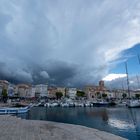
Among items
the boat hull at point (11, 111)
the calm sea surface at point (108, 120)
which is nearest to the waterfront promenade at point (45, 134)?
the calm sea surface at point (108, 120)

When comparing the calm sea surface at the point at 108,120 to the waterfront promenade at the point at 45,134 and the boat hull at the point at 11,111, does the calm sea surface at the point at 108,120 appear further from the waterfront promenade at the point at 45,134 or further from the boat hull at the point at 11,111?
the waterfront promenade at the point at 45,134

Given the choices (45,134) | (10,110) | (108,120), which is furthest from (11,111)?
(45,134)

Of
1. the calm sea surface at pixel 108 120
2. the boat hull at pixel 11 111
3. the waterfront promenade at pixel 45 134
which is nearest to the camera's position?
the waterfront promenade at pixel 45 134

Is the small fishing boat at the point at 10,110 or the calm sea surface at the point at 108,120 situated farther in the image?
the small fishing boat at the point at 10,110

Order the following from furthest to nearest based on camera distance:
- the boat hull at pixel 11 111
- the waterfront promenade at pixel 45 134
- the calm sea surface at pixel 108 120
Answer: the boat hull at pixel 11 111 < the calm sea surface at pixel 108 120 < the waterfront promenade at pixel 45 134

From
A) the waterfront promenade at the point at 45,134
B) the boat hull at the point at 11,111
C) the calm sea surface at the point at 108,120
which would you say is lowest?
the calm sea surface at the point at 108,120

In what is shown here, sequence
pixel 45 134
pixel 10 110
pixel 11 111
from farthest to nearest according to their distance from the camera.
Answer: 1. pixel 11 111
2. pixel 10 110
3. pixel 45 134

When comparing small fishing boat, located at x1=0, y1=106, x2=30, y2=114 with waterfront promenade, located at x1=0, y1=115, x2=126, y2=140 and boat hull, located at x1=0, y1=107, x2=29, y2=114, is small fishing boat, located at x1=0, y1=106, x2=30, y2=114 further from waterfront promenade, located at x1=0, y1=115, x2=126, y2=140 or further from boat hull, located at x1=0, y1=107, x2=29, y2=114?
waterfront promenade, located at x1=0, y1=115, x2=126, y2=140

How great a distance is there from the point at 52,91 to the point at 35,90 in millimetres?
16856

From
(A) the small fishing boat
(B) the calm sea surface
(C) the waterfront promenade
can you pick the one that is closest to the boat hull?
(A) the small fishing boat

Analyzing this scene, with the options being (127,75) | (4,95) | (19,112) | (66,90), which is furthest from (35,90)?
(19,112)

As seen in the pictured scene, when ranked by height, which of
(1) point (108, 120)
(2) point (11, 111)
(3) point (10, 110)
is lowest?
(1) point (108, 120)

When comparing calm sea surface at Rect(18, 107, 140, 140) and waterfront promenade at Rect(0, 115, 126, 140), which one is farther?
calm sea surface at Rect(18, 107, 140, 140)

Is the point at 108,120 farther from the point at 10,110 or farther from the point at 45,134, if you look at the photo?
the point at 10,110
